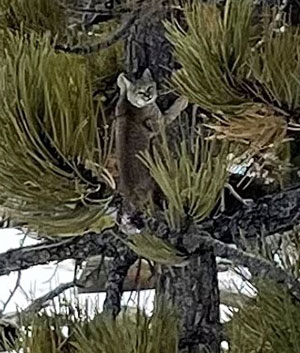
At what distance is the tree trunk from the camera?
72 cm

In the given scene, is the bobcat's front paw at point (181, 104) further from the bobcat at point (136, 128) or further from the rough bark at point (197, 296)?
the rough bark at point (197, 296)

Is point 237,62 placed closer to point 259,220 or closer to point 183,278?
point 259,220

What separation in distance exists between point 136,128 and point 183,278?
167 millimetres

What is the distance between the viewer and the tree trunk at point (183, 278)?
72 centimetres

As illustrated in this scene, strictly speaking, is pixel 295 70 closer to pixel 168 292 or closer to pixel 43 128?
pixel 43 128

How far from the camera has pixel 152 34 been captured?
74cm

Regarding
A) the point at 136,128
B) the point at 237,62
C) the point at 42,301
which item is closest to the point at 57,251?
the point at 42,301

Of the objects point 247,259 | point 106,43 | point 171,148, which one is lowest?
point 247,259

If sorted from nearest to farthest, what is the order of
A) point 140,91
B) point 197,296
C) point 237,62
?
point 237,62, point 140,91, point 197,296

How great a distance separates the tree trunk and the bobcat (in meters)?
0.04

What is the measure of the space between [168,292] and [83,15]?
26 cm

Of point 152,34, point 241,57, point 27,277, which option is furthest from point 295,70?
point 27,277

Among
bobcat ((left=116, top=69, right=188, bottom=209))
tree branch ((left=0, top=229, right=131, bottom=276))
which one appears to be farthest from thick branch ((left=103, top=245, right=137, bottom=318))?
bobcat ((left=116, top=69, right=188, bottom=209))

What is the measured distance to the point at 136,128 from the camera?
25.8 inches
